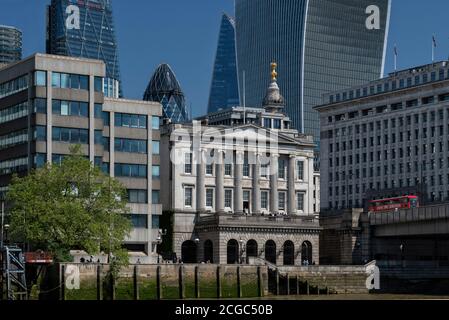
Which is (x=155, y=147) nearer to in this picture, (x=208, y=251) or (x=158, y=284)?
(x=208, y=251)

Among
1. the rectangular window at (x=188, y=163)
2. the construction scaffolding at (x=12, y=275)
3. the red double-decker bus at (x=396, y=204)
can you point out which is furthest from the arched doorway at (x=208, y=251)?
the construction scaffolding at (x=12, y=275)

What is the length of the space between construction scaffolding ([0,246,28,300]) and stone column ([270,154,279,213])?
7244cm

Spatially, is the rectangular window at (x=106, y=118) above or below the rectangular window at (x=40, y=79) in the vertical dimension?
below

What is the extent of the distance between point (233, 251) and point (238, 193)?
1373 cm

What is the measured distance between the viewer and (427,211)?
11912cm

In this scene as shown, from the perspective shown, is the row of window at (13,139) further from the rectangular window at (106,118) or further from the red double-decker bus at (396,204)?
the red double-decker bus at (396,204)

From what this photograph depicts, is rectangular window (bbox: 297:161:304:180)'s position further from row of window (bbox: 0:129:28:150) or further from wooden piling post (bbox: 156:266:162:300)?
wooden piling post (bbox: 156:266:162:300)

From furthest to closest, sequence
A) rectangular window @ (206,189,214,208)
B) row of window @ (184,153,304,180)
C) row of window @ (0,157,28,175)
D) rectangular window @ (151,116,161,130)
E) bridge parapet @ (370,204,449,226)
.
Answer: rectangular window @ (206,189,214,208)
row of window @ (184,153,304,180)
rectangular window @ (151,116,161,130)
bridge parapet @ (370,204,449,226)
row of window @ (0,157,28,175)

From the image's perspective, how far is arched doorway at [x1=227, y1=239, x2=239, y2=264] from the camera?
140875 millimetres

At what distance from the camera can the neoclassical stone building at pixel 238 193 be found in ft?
466

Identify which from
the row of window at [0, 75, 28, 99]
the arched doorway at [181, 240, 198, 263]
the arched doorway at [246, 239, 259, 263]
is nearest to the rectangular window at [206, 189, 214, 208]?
the arched doorway at [181, 240, 198, 263]

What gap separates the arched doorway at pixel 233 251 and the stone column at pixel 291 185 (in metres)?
17.7
